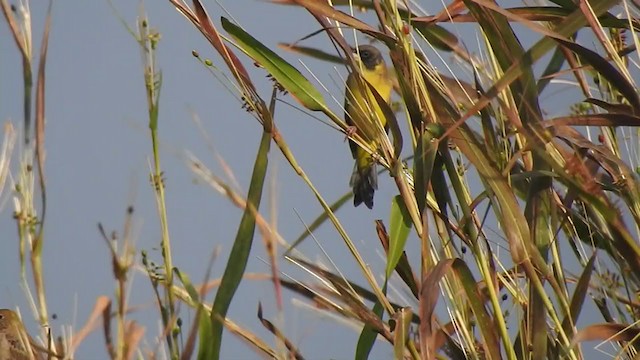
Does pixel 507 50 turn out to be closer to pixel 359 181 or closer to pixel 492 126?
pixel 492 126

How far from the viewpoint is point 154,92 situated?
3.11 feet

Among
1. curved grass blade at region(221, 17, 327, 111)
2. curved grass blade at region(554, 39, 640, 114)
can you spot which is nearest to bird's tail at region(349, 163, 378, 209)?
curved grass blade at region(221, 17, 327, 111)

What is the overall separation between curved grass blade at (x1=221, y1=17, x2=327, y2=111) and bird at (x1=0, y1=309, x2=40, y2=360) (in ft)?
1.26

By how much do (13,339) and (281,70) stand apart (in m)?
0.42

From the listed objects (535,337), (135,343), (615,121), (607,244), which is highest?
(615,121)

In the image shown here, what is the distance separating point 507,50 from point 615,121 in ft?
0.46

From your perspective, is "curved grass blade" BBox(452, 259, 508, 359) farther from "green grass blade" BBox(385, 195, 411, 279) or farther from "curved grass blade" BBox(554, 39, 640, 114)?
"curved grass blade" BBox(554, 39, 640, 114)

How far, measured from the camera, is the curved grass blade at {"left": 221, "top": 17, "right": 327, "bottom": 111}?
1092mm

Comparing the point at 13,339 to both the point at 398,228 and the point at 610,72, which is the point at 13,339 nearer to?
the point at 398,228

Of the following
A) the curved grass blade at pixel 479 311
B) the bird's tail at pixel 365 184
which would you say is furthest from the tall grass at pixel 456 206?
the bird's tail at pixel 365 184

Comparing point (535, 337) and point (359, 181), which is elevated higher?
point (359, 181)

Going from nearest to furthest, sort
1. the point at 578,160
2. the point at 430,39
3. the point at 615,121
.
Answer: the point at 578,160, the point at 615,121, the point at 430,39

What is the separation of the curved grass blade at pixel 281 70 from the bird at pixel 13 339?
0.38 metres

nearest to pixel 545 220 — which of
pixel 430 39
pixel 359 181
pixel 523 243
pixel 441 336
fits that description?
pixel 523 243
